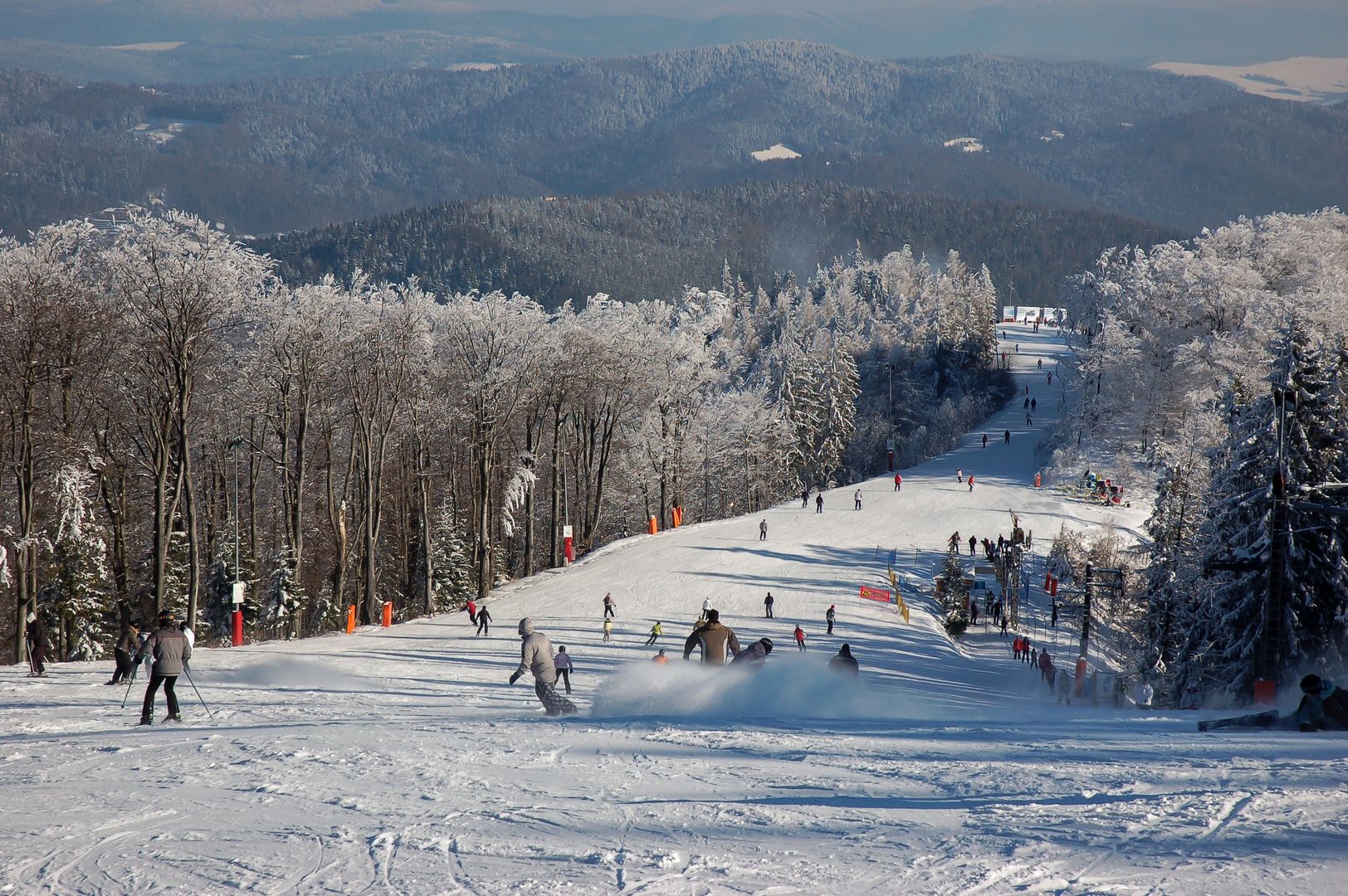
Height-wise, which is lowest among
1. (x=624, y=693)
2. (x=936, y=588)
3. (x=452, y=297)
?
(x=936, y=588)

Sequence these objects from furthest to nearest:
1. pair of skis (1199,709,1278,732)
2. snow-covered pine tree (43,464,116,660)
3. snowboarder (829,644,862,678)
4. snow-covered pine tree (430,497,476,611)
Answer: snow-covered pine tree (430,497,476,611) → snow-covered pine tree (43,464,116,660) → snowboarder (829,644,862,678) → pair of skis (1199,709,1278,732)

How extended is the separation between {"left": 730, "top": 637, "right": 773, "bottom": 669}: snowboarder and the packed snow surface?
0.26 meters

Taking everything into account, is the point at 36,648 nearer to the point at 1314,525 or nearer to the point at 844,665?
the point at 844,665

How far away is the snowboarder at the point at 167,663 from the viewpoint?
14.3 m

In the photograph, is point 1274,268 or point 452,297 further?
point 1274,268

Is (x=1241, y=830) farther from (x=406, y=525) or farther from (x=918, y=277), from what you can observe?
(x=918, y=277)

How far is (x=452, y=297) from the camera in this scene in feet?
170

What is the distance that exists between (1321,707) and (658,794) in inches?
317

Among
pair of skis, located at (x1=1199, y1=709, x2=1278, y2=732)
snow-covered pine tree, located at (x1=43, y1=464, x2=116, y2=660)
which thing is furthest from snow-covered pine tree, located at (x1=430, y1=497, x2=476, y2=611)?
pair of skis, located at (x1=1199, y1=709, x2=1278, y2=732)

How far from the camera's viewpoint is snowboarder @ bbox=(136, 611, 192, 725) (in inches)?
565

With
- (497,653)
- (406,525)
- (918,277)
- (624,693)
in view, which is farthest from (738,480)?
(918,277)

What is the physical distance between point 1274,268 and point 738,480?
37.2 metres

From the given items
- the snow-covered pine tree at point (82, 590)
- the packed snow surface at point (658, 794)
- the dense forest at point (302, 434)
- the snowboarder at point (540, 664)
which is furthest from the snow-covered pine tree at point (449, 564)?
the snowboarder at point (540, 664)

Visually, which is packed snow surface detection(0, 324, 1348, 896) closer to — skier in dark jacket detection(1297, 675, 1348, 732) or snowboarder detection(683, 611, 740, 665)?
snowboarder detection(683, 611, 740, 665)
